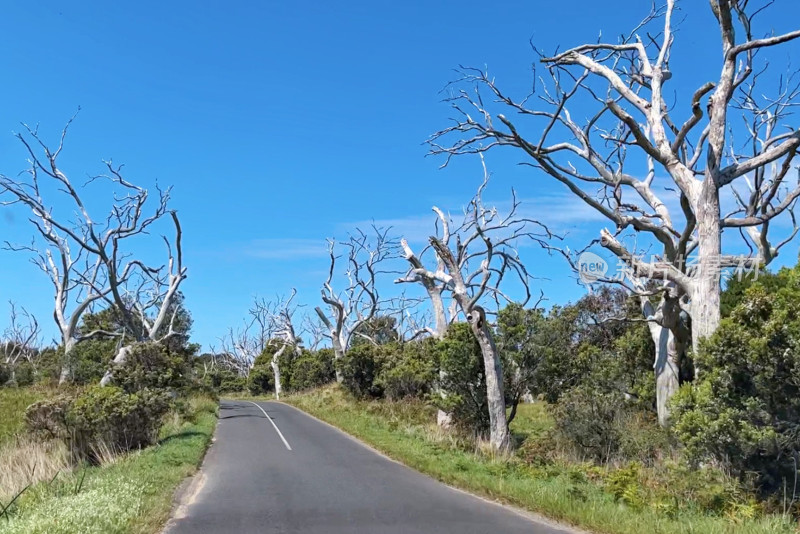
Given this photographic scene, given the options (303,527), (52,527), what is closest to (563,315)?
(303,527)

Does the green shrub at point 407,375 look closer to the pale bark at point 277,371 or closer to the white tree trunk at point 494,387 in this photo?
the white tree trunk at point 494,387

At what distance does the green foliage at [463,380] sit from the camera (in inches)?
770

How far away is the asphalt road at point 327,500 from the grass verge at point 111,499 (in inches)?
15.4

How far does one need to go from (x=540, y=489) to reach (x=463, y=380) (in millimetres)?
9389

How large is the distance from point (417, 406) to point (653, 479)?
1769cm

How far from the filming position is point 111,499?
878cm

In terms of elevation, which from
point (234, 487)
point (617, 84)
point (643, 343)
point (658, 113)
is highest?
point (617, 84)

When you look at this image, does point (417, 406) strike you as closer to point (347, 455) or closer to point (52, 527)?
point (347, 455)

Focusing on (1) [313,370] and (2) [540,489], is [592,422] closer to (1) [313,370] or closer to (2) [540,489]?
(2) [540,489]

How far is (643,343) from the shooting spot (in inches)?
885

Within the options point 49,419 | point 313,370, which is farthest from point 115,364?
point 313,370

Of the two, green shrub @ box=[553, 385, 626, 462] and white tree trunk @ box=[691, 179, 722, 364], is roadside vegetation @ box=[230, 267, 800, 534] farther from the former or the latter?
white tree trunk @ box=[691, 179, 722, 364]

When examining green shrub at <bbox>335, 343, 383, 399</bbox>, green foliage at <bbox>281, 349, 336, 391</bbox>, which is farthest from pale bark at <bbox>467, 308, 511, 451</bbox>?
green foliage at <bbox>281, 349, 336, 391</bbox>

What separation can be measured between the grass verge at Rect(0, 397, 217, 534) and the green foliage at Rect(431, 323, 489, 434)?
7617 millimetres
